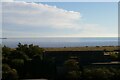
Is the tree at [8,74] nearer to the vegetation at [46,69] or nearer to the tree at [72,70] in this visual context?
the vegetation at [46,69]

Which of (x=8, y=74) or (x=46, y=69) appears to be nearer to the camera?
(x=8, y=74)

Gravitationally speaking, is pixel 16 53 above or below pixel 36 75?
above

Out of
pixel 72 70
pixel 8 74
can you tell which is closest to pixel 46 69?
pixel 72 70

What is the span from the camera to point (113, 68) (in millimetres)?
7836

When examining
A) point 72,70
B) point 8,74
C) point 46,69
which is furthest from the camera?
point 46,69

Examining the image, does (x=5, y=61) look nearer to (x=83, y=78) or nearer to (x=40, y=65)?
(x=40, y=65)

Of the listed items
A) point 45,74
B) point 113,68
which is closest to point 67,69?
point 45,74

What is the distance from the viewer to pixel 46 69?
841 centimetres

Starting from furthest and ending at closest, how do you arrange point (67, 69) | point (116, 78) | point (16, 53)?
point (16, 53), point (67, 69), point (116, 78)

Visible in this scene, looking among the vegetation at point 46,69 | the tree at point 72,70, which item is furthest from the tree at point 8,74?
the tree at point 72,70

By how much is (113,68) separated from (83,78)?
0.88 metres

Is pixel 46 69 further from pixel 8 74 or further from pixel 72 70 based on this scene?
pixel 8 74

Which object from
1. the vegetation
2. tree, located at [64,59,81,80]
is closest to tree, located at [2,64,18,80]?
the vegetation

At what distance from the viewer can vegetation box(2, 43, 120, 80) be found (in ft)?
24.5
